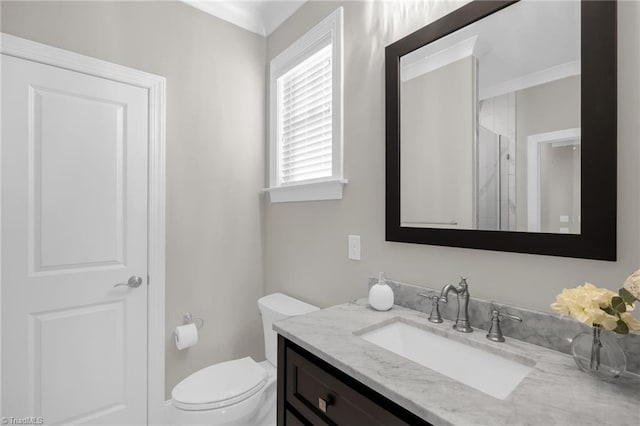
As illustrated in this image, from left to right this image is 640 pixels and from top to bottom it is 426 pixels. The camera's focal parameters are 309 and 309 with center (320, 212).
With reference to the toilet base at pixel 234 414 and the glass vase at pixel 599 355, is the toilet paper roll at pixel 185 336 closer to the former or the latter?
the toilet base at pixel 234 414

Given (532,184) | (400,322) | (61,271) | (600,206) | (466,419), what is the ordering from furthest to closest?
(61,271)
(400,322)
(532,184)
(600,206)
(466,419)

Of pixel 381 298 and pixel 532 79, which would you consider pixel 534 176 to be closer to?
pixel 532 79

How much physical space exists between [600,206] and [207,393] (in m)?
1.69

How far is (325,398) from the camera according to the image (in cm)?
88

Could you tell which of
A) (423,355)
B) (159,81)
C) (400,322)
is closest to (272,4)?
(159,81)

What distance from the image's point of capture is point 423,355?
1.05 meters

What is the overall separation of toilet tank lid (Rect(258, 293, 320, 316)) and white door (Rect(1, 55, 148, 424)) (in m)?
0.72

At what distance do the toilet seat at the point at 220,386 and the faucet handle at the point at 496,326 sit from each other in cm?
115

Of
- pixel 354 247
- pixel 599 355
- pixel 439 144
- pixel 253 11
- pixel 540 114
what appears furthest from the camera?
pixel 253 11

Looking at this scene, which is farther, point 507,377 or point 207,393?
point 207,393

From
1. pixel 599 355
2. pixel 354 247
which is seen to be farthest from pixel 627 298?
pixel 354 247

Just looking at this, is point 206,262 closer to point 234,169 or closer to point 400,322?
point 234,169

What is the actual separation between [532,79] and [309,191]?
3.80ft

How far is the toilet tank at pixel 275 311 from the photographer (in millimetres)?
1747
